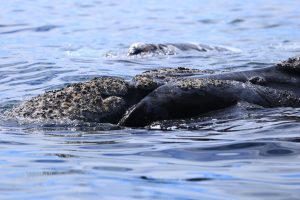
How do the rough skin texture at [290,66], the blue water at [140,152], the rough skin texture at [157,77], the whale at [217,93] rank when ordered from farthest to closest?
the rough skin texture at [290,66] < the rough skin texture at [157,77] < the whale at [217,93] < the blue water at [140,152]

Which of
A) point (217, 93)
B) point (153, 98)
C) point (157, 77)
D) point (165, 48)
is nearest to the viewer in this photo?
point (153, 98)

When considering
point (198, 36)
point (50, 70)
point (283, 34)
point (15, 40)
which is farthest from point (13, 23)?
point (50, 70)

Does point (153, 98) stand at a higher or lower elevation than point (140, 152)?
higher

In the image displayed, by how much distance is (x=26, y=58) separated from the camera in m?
14.2

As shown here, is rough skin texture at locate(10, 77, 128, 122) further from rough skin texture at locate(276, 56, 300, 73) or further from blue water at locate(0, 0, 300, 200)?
rough skin texture at locate(276, 56, 300, 73)

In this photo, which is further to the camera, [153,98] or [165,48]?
[165,48]

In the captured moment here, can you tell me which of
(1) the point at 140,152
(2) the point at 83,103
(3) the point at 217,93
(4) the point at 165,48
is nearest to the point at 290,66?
(3) the point at 217,93

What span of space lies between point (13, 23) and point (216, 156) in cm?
1718

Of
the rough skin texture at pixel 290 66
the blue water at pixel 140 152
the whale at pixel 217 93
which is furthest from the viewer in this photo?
the rough skin texture at pixel 290 66

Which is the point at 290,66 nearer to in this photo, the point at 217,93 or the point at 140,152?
the point at 217,93

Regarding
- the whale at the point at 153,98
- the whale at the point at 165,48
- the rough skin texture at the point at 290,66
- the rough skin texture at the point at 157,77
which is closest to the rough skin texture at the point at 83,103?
the whale at the point at 153,98

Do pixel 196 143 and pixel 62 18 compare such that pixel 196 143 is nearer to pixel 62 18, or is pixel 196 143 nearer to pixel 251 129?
pixel 251 129

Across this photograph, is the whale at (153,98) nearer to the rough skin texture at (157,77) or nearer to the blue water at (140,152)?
the rough skin texture at (157,77)

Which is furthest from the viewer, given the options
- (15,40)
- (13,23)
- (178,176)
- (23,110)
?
(13,23)
